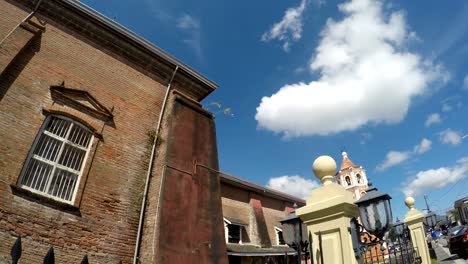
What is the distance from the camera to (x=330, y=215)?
3469 millimetres

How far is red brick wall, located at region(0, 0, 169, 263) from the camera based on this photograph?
20.3 feet

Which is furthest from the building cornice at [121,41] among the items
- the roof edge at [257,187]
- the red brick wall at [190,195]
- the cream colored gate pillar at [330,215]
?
the cream colored gate pillar at [330,215]

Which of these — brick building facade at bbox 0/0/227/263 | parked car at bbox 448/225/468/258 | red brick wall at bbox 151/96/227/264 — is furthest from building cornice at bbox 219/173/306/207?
parked car at bbox 448/225/468/258

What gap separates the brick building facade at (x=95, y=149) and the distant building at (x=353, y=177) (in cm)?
4171

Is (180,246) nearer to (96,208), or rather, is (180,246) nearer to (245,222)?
(96,208)

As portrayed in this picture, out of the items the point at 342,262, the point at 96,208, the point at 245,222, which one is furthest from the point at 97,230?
the point at 245,222

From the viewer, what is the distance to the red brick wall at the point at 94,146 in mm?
6180

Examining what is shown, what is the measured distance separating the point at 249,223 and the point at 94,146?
38.8 ft

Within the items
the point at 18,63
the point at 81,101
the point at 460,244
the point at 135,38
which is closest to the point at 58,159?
the point at 81,101

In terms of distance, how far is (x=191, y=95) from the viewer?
11172mm

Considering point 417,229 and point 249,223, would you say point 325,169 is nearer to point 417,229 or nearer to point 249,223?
point 417,229

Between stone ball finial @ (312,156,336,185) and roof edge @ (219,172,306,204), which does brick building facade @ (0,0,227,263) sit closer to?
stone ball finial @ (312,156,336,185)

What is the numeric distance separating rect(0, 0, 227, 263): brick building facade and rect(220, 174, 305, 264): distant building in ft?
22.9

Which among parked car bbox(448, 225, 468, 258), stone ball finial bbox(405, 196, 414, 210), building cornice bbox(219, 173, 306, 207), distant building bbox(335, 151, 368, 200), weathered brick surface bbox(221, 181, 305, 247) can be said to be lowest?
parked car bbox(448, 225, 468, 258)
